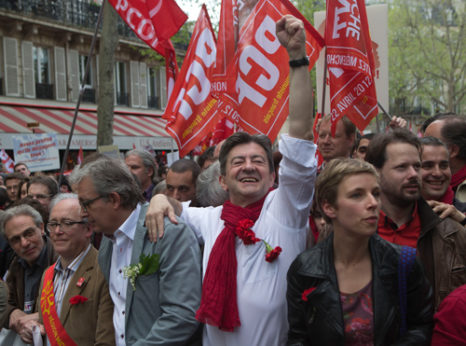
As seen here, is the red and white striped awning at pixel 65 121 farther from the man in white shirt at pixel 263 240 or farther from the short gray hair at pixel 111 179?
the man in white shirt at pixel 263 240

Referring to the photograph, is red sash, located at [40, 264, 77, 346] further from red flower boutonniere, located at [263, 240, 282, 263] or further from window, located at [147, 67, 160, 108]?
window, located at [147, 67, 160, 108]

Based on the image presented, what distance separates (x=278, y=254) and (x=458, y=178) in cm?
163

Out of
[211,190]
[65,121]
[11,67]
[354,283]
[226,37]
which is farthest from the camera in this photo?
[11,67]

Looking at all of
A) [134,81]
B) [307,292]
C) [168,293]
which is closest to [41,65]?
[134,81]

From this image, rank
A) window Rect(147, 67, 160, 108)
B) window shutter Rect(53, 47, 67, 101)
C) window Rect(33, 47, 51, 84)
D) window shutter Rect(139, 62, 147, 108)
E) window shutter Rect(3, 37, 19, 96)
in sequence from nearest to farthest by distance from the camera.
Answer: window shutter Rect(3, 37, 19, 96), window Rect(33, 47, 51, 84), window shutter Rect(53, 47, 67, 101), window shutter Rect(139, 62, 147, 108), window Rect(147, 67, 160, 108)

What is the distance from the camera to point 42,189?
613 centimetres

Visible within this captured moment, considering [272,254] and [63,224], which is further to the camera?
[63,224]

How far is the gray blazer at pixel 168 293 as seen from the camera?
2.71 m

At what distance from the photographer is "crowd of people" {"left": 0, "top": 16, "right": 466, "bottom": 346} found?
2.38 m

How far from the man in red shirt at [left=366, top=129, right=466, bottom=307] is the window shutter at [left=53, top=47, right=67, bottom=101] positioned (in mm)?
22341

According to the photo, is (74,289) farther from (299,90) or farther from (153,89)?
(153,89)

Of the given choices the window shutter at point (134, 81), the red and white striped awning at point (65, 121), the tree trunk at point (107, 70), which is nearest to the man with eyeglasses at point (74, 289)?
the tree trunk at point (107, 70)

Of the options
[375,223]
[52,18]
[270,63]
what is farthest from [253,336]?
[52,18]

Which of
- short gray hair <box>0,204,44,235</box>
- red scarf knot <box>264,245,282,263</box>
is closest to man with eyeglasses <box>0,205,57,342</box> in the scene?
short gray hair <box>0,204,44,235</box>
